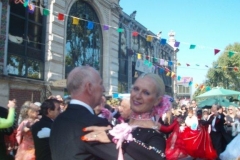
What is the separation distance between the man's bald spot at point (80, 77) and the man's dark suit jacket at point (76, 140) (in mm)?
187

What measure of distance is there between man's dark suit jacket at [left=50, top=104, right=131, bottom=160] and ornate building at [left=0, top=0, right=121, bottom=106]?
35.5 feet

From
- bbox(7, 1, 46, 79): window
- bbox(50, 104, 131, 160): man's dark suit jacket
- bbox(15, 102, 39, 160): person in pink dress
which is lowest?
bbox(15, 102, 39, 160): person in pink dress

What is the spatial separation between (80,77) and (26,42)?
41.5ft

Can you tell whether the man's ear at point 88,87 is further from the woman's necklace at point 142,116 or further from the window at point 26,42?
the window at point 26,42

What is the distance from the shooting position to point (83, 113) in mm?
2305

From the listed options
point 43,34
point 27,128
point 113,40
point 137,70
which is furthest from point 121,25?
point 27,128

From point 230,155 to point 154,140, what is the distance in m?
0.86

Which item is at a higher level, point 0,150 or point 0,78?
point 0,78

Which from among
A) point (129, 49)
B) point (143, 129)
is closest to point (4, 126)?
point (143, 129)

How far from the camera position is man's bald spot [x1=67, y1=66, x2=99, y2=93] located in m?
2.46

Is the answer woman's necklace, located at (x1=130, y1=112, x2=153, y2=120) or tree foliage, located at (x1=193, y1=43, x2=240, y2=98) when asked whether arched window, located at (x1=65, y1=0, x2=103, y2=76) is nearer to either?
woman's necklace, located at (x1=130, y1=112, x2=153, y2=120)

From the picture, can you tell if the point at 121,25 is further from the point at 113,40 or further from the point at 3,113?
the point at 3,113

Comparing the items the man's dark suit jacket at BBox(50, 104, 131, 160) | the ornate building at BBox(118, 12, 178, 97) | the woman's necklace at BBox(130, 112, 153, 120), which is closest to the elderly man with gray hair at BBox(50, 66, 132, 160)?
the man's dark suit jacket at BBox(50, 104, 131, 160)

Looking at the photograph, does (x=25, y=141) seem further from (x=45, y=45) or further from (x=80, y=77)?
(x=45, y=45)
